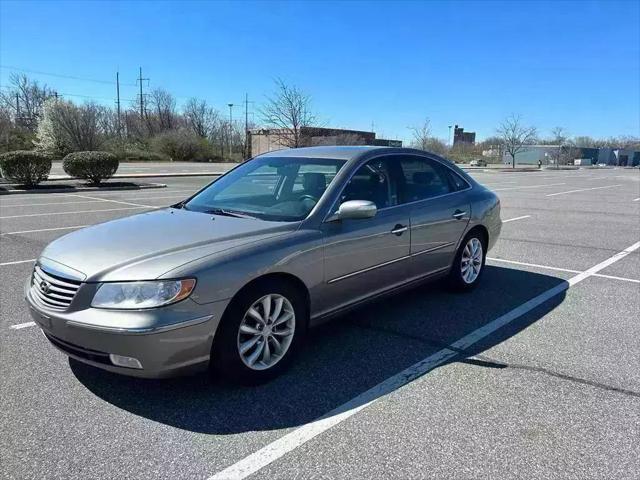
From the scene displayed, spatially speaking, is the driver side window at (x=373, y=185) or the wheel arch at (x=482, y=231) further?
the wheel arch at (x=482, y=231)

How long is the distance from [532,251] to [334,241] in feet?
18.2

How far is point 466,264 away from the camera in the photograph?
5477 mm

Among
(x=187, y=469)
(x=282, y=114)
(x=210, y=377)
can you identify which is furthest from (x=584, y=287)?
(x=282, y=114)

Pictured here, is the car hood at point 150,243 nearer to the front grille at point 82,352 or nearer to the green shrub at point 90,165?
the front grille at point 82,352

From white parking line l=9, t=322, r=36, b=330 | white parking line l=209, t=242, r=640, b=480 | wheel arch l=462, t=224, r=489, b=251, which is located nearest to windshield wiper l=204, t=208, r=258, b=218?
white parking line l=209, t=242, r=640, b=480

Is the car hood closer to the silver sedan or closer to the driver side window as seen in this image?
the silver sedan

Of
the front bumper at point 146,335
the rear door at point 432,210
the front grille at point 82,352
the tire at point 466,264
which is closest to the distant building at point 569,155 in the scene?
the tire at point 466,264

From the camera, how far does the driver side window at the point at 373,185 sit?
4062mm

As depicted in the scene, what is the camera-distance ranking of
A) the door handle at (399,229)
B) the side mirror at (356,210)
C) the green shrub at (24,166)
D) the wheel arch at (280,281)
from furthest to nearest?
1. the green shrub at (24,166)
2. the door handle at (399,229)
3. the side mirror at (356,210)
4. the wheel arch at (280,281)

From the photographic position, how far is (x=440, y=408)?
10.1ft

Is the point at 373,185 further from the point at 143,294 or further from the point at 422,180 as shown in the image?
the point at 143,294

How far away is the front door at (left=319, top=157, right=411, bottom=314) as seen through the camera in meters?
3.74

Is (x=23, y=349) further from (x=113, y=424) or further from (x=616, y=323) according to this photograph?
(x=616, y=323)

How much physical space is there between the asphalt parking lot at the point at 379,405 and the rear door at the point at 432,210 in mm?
542
